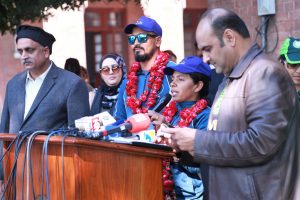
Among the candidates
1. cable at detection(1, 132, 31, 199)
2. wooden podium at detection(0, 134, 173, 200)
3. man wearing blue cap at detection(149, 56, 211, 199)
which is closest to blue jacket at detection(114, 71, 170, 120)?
man wearing blue cap at detection(149, 56, 211, 199)

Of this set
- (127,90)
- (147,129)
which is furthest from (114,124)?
(127,90)

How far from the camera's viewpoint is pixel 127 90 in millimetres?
4992

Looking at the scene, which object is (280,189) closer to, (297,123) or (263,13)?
(297,123)

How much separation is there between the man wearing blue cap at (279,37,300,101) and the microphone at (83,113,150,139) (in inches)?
59.6

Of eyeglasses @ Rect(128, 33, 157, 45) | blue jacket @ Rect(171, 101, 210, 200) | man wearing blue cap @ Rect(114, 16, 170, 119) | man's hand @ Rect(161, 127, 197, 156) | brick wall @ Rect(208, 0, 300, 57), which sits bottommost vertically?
blue jacket @ Rect(171, 101, 210, 200)

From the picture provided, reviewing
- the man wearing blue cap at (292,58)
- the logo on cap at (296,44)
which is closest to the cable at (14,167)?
the man wearing blue cap at (292,58)

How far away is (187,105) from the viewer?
176 inches

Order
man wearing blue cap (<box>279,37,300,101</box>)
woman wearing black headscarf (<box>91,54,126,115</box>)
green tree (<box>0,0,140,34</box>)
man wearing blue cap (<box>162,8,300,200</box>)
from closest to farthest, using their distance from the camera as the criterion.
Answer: man wearing blue cap (<box>162,8,300,200</box>), man wearing blue cap (<box>279,37,300,101</box>), woman wearing black headscarf (<box>91,54,126,115</box>), green tree (<box>0,0,140,34</box>)

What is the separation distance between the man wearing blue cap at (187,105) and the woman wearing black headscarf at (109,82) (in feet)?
6.46

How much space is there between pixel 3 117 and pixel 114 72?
1.82 metres

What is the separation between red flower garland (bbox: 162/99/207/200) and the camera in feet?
13.7

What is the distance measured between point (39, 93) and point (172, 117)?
1115 millimetres

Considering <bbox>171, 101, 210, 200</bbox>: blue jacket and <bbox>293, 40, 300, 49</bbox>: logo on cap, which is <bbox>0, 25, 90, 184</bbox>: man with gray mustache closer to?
<bbox>171, 101, 210, 200</bbox>: blue jacket

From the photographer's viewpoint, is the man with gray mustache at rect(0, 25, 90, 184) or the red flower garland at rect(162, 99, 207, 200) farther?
the man with gray mustache at rect(0, 25, 90, 184)
